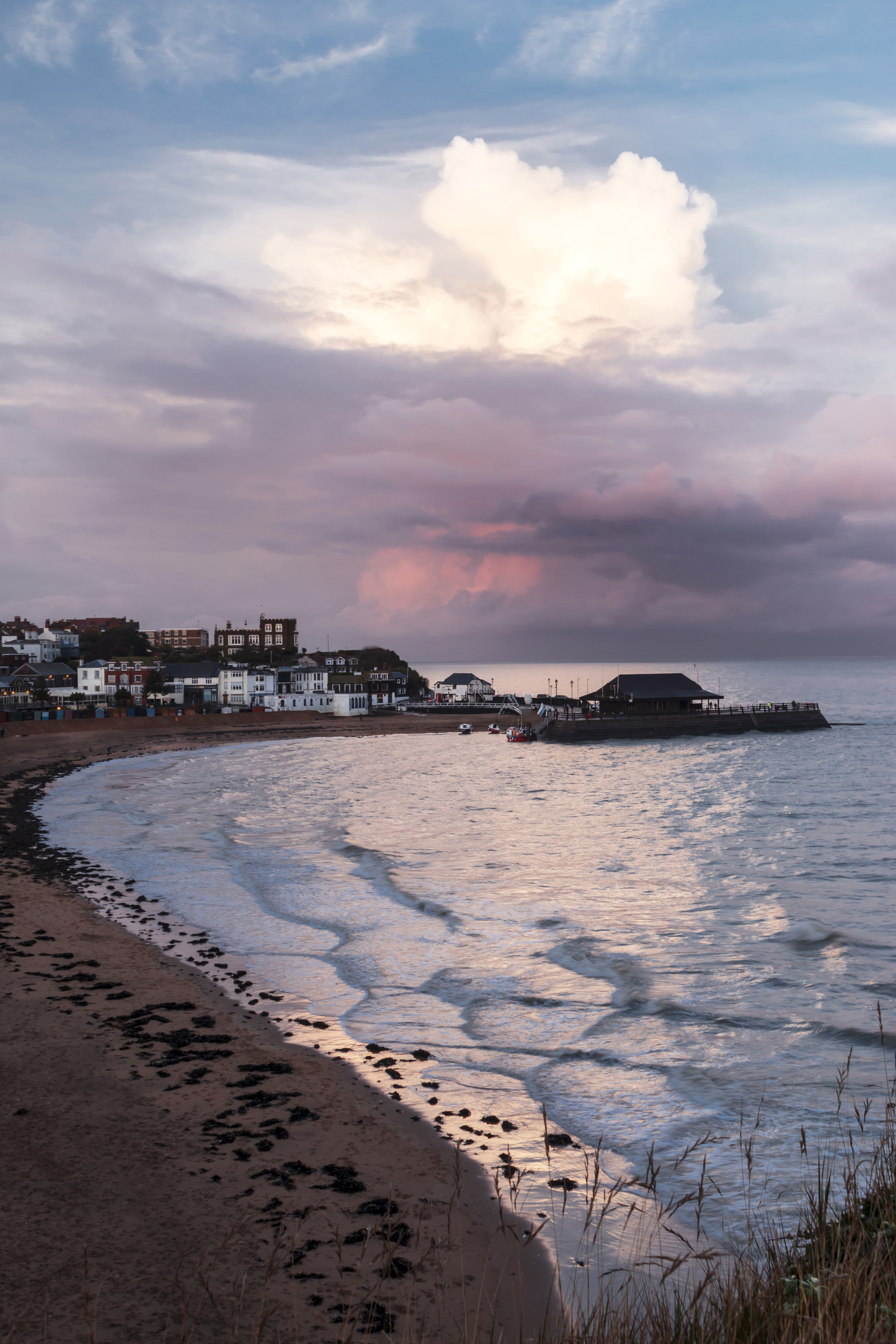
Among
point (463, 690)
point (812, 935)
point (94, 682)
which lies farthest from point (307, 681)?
point (812, 935)

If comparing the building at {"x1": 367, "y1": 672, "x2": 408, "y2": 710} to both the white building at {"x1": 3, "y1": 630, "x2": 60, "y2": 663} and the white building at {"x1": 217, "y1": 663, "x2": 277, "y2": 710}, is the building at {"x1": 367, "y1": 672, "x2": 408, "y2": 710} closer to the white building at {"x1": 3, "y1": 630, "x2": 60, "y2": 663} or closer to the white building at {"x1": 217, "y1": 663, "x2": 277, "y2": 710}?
the white building at {"x1": 217, "y1": 663, "x2": 277, "y2": 710}

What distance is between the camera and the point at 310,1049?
13016 millimetres

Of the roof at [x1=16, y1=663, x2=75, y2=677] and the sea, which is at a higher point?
the roof at [x1=16, y1=663, x2=75, y2=677]

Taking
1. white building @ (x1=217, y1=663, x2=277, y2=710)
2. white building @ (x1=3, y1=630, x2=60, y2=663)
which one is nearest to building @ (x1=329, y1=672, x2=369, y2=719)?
white building @ (x1=217, y1=663, x2=277, y2=710)

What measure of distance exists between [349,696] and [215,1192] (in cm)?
13831

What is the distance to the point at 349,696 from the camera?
146250mm

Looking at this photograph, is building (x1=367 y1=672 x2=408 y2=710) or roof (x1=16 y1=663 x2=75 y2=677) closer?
roof (x1=16 y1=663 x2=75 y2=677)

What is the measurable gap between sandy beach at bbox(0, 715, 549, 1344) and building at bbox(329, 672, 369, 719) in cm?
12855

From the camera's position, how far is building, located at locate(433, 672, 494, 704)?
17275 centimetres

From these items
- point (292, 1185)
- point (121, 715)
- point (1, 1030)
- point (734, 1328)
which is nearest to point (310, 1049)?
point (292, 1185)

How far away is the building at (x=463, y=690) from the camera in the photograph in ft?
567

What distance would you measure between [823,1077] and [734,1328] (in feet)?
29.5

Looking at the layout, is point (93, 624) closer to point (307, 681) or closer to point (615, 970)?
point (307, 681)

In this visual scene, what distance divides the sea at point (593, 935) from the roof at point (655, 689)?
49.1 meters
